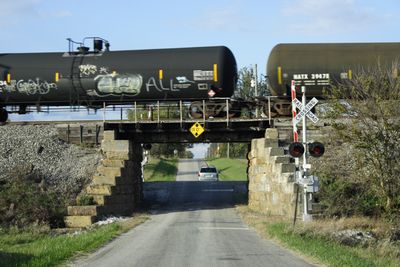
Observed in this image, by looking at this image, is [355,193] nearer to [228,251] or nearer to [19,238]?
[228,251]

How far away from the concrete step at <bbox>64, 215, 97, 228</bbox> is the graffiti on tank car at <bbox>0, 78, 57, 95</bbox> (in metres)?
9.05

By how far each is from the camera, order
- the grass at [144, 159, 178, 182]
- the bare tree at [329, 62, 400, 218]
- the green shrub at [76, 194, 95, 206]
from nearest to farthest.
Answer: the bare tree at [329, 62, 400, 218], the green shrub at [76, 194, 95, 206], the grass at [144, 159, 178, 182]

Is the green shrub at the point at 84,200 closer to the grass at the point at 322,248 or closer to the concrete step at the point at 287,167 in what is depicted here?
the grass at the point at 322,248

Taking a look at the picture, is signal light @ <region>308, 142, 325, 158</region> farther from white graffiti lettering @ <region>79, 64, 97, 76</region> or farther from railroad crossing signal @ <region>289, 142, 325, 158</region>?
white graffiti lettering @ <region>79, 64, 97, 76</region>

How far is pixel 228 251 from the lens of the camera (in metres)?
12.8

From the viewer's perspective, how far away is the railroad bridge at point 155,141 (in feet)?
72.5

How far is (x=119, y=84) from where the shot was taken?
28375mm

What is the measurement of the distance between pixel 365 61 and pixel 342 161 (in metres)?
6.69

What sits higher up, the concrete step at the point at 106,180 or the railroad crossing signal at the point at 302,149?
the railroad crossing signal at the point at 302,149

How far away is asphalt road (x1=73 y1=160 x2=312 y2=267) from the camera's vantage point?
37.3 feet

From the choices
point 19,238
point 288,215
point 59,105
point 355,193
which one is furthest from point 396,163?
point 59,105

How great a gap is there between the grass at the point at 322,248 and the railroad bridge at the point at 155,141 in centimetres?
383

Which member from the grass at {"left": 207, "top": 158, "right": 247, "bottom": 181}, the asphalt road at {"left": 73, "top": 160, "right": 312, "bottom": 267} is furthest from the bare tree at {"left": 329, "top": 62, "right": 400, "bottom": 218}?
the grass at {"left": 207, "top": 158, "right": 247, "bottom": 181}

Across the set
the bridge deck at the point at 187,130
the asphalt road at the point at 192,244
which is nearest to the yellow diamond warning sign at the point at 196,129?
the bridge deck at the point at 187,130
